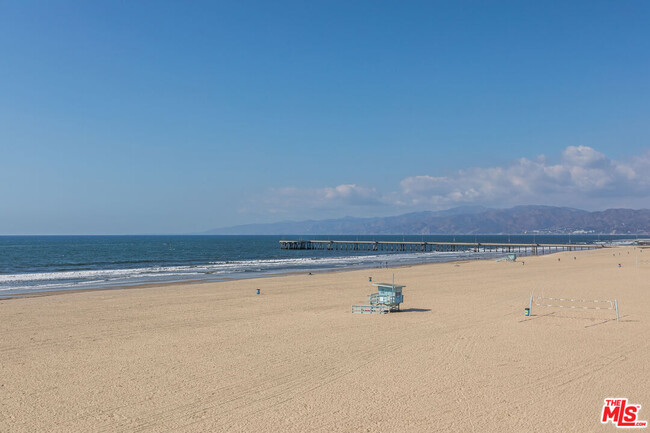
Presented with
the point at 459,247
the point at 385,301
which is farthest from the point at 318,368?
the point at 459,247

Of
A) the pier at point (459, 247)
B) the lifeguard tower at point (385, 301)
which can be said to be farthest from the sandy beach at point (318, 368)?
the pier at point (459, 247)

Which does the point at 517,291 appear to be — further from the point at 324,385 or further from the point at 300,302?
the point at 324,385

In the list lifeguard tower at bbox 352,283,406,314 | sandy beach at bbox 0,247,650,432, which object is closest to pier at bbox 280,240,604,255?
lifeguard tower at bbox 352,283,406,314

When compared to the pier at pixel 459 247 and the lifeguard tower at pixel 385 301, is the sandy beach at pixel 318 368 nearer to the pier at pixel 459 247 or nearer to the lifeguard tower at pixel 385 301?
the lifeguard tower at pixel 385 301

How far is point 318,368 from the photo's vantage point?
1070 cm

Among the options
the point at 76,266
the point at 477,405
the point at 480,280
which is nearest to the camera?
the point at 477,405

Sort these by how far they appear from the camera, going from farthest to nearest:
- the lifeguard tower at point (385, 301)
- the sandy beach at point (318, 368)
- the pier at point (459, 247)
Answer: the pier at point (459, 247) → the lifeguard tower at point (385, 301) → the sandy beach at point (318, 368)

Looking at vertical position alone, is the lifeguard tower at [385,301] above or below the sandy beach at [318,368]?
above

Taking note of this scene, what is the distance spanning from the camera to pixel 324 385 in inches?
376

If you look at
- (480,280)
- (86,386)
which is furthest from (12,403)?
(480,280)

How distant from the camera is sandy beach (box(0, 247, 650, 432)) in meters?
7.92

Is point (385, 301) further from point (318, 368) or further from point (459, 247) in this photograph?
point (459, 247)

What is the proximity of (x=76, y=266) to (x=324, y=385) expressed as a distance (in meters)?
49.4

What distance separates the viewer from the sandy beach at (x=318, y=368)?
7922 millimetres
